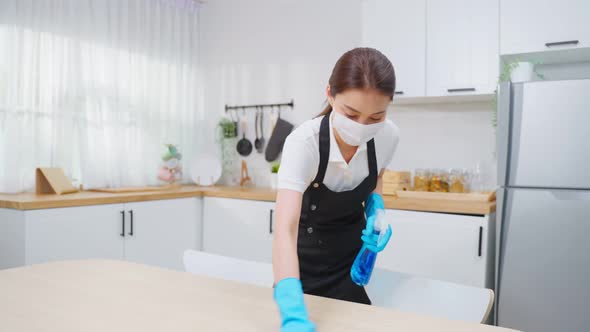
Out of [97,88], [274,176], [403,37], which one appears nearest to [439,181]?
[403,37]

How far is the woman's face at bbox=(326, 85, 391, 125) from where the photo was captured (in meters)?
1.14

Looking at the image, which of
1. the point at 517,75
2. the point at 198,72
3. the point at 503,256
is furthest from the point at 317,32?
the point at 503,256

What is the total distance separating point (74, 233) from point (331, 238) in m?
1.65

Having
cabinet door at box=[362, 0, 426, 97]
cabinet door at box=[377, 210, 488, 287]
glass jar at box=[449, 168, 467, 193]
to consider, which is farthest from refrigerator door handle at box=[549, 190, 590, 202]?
cabinet door at box=[362, 0, 426, 97]

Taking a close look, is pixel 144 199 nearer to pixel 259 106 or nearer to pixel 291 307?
pixel 259 106

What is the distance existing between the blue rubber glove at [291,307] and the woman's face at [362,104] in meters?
0.44

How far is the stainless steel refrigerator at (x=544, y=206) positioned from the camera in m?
2.12

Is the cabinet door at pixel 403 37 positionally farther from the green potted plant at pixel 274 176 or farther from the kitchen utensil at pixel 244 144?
Answer: the kitchen utensil at pixel 244 144

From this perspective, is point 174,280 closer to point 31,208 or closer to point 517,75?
point 31,208

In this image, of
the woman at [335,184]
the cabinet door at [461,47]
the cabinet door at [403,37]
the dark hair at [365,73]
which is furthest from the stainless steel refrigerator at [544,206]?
the dark hair at [365,73]

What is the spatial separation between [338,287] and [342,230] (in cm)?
19

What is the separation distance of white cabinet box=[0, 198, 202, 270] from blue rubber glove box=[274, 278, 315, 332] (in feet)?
6.11

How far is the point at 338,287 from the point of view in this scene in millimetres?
1563

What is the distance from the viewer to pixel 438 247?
245 cm
